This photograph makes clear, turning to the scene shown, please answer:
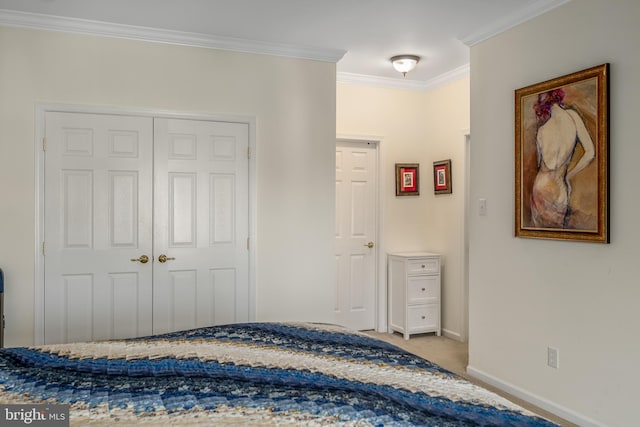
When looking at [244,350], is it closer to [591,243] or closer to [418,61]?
[591,243]

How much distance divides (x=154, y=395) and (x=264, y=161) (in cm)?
281

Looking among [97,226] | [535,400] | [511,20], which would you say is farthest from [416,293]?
[97,226]

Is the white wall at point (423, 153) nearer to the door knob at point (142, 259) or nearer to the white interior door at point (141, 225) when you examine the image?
the white interior door at point (141, 225)

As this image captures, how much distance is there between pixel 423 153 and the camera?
5.42m

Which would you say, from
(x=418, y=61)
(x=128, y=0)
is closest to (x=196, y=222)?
(x=128, y=0)

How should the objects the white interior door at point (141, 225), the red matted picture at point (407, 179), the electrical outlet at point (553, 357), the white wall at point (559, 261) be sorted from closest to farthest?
the white wall at point (559, 261), the electrical outlet at point (553, 357), the white interior door at point (141, 225), the red matted picture at point (407, 179)

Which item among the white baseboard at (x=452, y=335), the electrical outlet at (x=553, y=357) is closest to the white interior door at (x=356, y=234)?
the white baseboard at (x=452, y=335)

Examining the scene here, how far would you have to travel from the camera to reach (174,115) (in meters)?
3.77

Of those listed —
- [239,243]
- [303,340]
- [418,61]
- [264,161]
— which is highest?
[418,61]

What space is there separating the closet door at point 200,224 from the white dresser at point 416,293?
175 cm

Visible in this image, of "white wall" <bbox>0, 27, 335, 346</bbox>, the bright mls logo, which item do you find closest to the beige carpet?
"white wall" <bbox>0, 27, 335, 346</bbox>

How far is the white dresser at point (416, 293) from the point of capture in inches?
195

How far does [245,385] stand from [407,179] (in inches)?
163

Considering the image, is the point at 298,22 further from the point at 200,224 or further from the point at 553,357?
the point at 553,357
